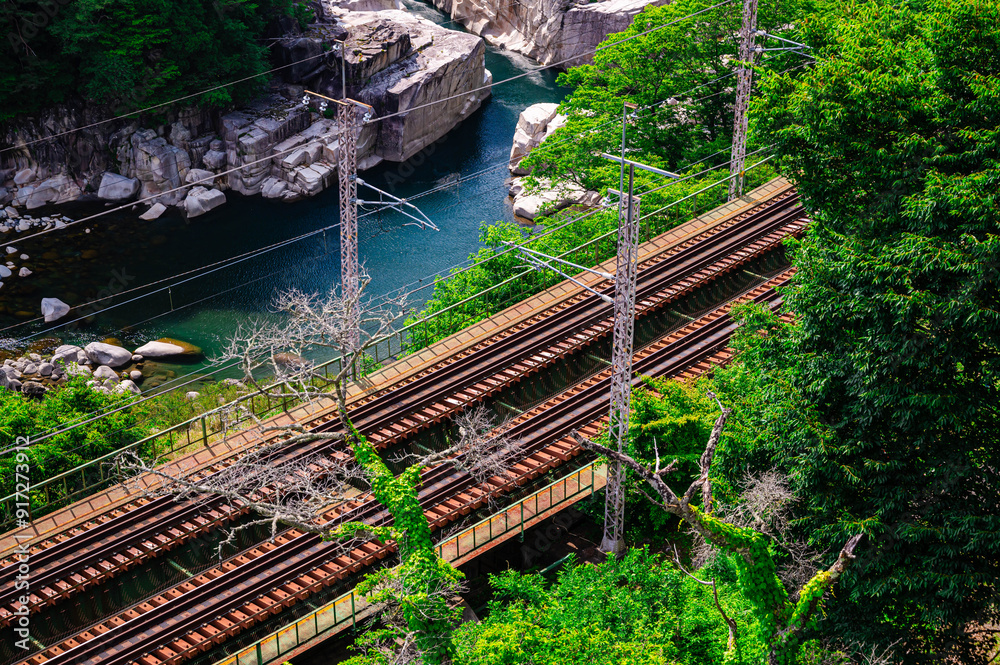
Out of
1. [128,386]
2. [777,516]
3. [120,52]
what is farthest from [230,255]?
[777,516]

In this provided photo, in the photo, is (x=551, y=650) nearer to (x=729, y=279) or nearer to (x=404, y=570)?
(x=404, y=570)

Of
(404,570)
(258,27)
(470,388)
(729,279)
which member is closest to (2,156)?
(258,27)

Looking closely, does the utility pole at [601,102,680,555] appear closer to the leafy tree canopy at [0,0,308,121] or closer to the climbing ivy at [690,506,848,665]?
the climbing ivy at [690,506,848,665]

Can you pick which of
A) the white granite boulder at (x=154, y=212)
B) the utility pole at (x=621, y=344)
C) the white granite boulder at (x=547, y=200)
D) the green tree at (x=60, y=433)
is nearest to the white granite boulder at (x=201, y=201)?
the white granite boulder at (x=154, y=212)

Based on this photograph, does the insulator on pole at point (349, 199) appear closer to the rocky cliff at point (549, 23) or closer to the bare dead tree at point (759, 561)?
the bare dead tree at point (759, 561)

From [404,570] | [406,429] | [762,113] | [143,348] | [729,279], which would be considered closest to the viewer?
[404,570]

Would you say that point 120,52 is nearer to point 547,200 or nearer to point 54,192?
point 54,192

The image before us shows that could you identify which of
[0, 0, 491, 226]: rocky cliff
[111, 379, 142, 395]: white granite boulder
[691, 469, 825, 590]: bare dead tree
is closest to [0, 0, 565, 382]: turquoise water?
[0, 0, 491, 226]: rocky cliff
